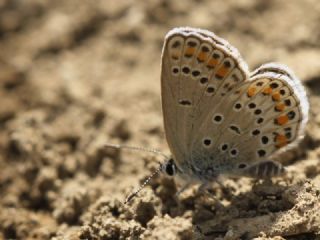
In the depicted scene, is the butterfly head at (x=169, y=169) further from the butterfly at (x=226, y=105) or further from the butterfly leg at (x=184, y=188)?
the butterfly leg at (x=184, y=188)

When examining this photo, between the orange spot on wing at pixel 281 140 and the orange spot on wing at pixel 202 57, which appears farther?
the orange spot on wing at pixel 281 140

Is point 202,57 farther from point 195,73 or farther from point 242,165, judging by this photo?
point 242,165

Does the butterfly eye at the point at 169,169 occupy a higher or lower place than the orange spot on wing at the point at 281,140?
higher

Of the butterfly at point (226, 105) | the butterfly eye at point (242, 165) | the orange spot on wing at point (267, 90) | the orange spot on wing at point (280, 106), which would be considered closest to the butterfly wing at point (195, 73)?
the butterfly at point (226, 105)

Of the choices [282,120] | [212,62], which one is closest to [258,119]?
[282,120]

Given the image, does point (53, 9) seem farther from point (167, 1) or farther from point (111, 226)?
point (111, 226)

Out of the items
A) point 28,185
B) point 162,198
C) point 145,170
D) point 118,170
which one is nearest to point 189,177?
point 162,198

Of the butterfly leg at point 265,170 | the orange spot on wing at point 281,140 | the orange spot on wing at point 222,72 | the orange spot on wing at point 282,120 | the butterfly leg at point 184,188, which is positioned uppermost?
the orange spot on wing at point 222,72
